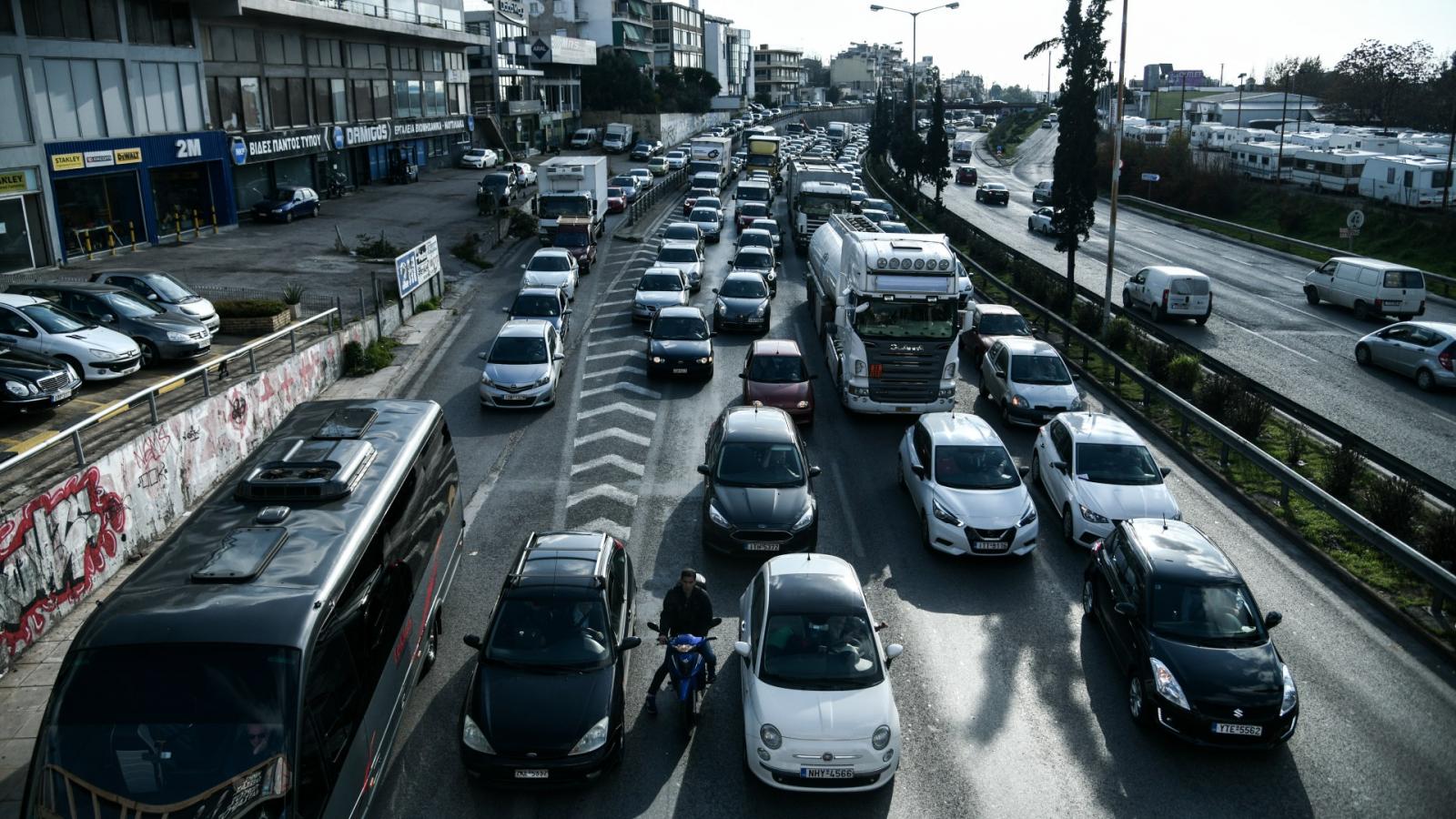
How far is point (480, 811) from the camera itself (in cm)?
969

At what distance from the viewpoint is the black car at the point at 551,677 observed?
376 inches

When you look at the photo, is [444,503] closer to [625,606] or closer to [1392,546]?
[625,606]

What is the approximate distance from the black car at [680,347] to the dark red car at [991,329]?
7401mm

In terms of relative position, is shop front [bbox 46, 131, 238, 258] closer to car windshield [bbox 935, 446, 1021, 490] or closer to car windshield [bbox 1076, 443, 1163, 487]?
car windshield [bbox 935, 446, 1021, 490]

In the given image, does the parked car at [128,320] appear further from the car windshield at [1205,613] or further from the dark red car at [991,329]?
the car windshield at [1205,613]

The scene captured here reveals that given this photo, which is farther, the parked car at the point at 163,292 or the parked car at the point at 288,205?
the parked car at the point at 288,205

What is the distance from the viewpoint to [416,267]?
3123cm

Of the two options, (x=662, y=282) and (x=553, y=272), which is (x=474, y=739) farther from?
(x=553, y=272)

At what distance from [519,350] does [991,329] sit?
1288 centimetres

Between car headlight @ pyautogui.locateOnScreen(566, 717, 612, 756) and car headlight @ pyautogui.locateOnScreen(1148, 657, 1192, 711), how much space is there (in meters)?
5.87

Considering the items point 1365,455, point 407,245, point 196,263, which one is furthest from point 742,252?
point 1365,455

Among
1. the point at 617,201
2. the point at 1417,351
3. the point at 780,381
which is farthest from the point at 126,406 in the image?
the point at 617,201

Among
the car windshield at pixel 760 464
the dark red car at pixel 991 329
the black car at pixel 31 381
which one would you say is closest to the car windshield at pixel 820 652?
the car windshield at pixel 760 464

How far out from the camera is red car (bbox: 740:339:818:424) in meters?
21.4
